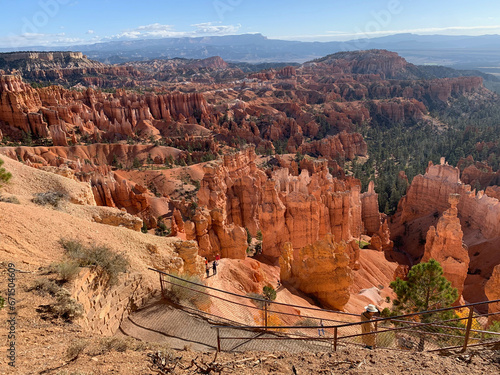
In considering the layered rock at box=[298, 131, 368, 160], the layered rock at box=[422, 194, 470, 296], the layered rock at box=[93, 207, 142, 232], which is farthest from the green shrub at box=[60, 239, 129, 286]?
the layered rock at box=[298, 131, 368, 160]

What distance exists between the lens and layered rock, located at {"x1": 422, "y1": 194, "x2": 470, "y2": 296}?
872 inches

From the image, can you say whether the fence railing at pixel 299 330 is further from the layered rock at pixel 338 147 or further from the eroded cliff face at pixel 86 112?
the layered rock at pixel 338 147

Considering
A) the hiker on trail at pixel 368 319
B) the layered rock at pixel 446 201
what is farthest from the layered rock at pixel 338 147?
the hiker on trail at pixel 368 319

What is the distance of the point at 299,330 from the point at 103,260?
20.0 feet

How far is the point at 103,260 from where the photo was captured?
364 inches

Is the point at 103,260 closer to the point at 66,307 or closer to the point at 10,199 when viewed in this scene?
the point at 66,307

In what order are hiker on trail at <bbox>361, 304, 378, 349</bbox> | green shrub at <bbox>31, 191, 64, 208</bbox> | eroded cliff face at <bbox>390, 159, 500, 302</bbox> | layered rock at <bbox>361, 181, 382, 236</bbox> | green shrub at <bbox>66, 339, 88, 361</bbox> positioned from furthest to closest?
layered rock at <bbox>361, 181, 382, 236</bbox> < eroded cliff face at <bbox>390, 159, 500, 302</bbox> < green shrub at <bbox>31, 191, 64, 208</bbox> < hiker on trail at <bbox>361, 304, 378, 349</bbox> < green shrub at <bbox>66, 339, 88, 361</bbox>

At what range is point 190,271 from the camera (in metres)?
13.4

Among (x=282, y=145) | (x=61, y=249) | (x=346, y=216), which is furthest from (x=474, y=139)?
(x=61, y=249)

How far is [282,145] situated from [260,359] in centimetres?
6893

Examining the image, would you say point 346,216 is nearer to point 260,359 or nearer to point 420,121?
point 260,359

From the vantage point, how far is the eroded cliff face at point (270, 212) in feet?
71.4

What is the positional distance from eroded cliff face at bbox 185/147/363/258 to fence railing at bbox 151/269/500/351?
24.6 feet

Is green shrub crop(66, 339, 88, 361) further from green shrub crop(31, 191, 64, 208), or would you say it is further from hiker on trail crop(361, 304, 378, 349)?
green shrub crop(31, 191, 64, 208)
